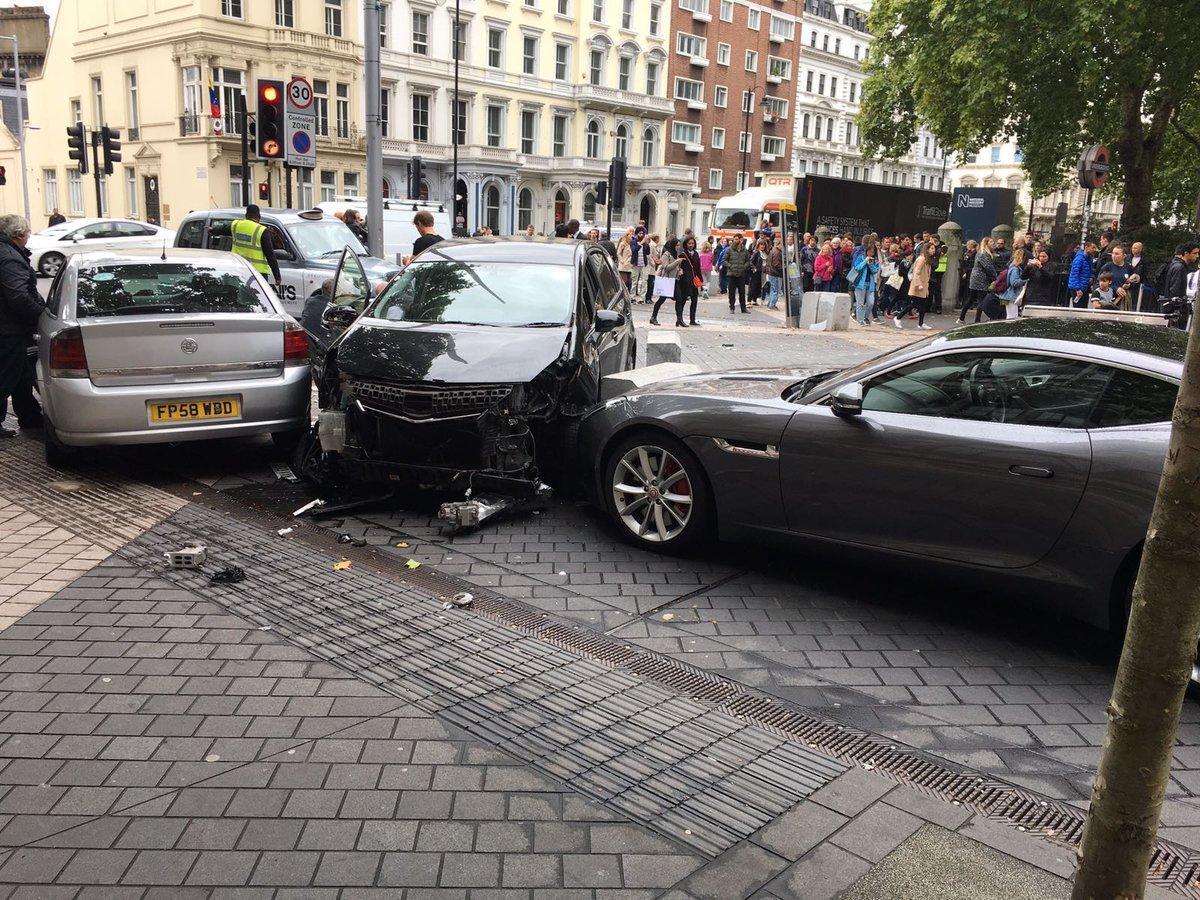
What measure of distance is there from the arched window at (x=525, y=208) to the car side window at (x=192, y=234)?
4300 centimetres

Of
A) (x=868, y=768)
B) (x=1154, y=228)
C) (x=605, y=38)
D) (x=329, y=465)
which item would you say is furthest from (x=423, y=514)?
(x=605, y=38)

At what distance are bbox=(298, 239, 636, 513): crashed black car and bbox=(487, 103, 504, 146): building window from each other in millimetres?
50233

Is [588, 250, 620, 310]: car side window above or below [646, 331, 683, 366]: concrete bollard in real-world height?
above

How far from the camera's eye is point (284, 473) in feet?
24.6

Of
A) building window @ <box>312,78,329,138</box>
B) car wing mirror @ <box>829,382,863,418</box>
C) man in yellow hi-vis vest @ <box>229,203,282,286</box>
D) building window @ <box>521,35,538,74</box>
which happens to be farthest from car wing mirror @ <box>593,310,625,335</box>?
building window @ <box>521,35,538,74</box>

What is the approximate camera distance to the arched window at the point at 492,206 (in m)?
55.9

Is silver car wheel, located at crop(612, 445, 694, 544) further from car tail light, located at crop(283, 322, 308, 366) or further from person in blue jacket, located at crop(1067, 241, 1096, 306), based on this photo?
person in blue jacket, located at crop(1067, 241, 1096, 306)

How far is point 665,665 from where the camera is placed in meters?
4.45

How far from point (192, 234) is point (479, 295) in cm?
1105

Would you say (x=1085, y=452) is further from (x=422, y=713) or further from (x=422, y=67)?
(x=422, y=67)

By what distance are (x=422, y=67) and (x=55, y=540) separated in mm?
48967

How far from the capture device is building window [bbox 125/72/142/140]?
46.5 m

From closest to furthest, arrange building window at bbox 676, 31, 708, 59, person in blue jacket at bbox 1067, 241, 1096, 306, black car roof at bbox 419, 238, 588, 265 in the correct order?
black car roof at bbox 419, 238, 588, 265 → person in blue jacket at bbox 1067, 241, 1096, 306 → building window at bbox 676, 31, 708, 59

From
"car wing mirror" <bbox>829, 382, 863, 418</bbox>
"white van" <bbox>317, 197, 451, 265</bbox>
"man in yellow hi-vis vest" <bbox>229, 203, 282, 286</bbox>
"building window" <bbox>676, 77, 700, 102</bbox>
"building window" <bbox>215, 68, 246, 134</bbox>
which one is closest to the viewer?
"car wing mirror" <bbox>829, 382, 863, 418</bbox>
